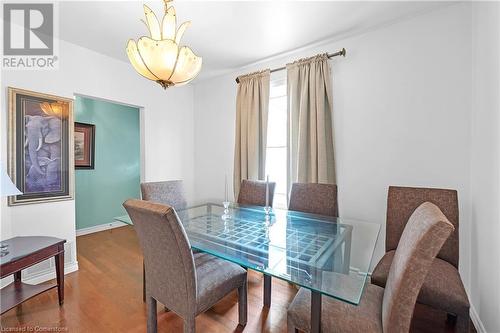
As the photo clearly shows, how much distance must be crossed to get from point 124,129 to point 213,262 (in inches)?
150

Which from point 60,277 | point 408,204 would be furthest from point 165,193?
point 408,204

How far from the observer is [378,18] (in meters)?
2.16

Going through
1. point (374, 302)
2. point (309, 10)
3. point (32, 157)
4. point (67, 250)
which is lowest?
point (67, 250)

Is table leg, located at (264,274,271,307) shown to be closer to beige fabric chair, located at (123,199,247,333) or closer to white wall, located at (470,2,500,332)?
beige fabric chair, located at (123,199,247,333)

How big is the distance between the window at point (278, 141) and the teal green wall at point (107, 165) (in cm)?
288

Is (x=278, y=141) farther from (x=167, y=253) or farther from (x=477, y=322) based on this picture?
(x=477, y=322)

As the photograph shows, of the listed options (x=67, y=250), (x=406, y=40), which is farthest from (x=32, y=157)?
(x=406, y=40)

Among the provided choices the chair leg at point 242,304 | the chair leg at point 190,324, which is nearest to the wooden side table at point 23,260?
the chair leg at point 190,324

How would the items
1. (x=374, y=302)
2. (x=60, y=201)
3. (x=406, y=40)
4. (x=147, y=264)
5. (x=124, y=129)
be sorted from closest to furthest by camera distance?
(x=374, y=302)
(x=147, y=264)
(x=406, y=40)
(x=60, y=201)
(x=124, y=129)

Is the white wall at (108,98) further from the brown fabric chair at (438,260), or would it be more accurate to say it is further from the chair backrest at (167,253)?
the brown fabric chair at (438,260)

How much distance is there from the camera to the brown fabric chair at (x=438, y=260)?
1250 millimetres

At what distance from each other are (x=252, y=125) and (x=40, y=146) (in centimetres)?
235

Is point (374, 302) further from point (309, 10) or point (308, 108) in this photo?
point (309, 10)
